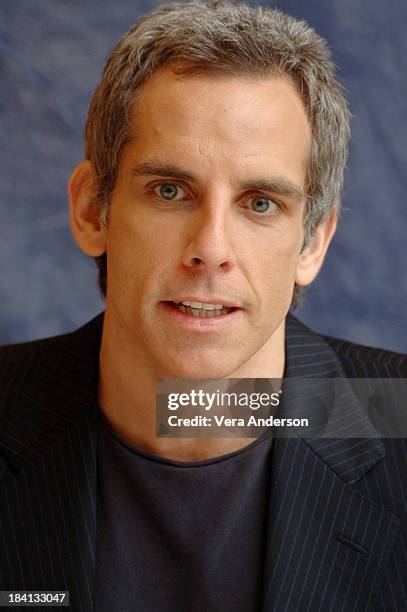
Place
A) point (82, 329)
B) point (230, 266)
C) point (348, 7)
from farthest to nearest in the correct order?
point (348, 7), point (82, 329), point (230, 266)

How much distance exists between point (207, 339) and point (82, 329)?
24.6 inches

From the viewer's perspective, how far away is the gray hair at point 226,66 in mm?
2559

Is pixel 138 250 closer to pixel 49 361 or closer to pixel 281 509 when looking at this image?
pixel 49 361

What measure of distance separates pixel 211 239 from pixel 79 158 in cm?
132

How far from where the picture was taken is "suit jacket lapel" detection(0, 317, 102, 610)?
255cm

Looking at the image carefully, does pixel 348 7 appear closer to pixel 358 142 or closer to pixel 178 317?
pixel 358 142

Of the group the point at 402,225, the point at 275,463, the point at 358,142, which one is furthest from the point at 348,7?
the point at 275,463

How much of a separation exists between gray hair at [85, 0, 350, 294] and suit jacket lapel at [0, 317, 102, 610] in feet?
1.52

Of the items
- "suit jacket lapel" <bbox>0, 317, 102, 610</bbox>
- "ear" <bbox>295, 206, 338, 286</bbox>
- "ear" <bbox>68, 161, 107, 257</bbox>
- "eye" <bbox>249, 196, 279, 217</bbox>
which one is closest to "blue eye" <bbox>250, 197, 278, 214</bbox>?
"eye" <bbox>249, 196, 279, 217</bbox>

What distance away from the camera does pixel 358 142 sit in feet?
11.4

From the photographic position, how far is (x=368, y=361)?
3.05 meters

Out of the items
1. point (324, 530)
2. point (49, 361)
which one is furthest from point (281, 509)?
point (49, 361)

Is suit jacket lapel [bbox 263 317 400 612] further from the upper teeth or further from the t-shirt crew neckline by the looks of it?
the upper teeth

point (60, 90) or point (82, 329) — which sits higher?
point (60, 90)
